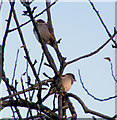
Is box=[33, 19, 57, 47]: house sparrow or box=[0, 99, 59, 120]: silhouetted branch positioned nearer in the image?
box=[0, 99, 59, 120]: silhouetted branch

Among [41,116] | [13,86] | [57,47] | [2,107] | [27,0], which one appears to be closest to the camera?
[27,0]

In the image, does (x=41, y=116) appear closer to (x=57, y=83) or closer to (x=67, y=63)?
(x=57, y=83)

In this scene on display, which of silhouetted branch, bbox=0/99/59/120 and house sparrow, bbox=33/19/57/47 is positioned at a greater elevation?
house sparrow, bbox=33/19/57/47

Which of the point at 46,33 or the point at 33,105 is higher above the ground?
the point at 46,33

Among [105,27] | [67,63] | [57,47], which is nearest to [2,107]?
[67,63]

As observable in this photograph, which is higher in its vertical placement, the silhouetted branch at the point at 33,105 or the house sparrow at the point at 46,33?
the house sparrow at the point at 46,33

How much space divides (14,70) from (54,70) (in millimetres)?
392

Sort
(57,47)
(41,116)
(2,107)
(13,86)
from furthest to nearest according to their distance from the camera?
(57,47) < (13,86) < (2,107) < (41,116)

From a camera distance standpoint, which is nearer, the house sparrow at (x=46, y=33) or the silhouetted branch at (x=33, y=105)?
the silhouetted branch at (x=33, y=105)

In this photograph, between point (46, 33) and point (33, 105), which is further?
point (46, 33)

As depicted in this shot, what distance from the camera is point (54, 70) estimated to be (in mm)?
2285

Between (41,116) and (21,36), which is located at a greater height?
(21,36)

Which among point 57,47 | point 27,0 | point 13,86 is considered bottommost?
point 13,86

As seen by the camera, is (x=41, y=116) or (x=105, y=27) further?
(x=105, y=27)
